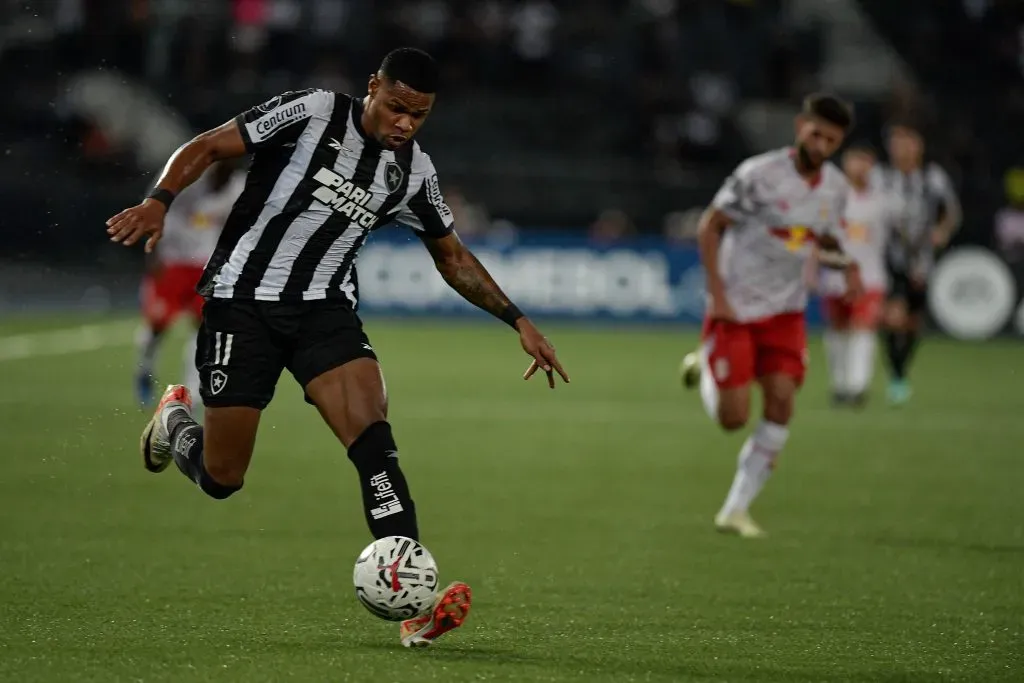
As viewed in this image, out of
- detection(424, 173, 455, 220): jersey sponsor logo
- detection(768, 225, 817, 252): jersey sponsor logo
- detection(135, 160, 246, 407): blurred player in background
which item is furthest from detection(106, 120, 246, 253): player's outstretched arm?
detection(135, 160, 246, 407): blurred player in background

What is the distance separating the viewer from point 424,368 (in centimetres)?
1853

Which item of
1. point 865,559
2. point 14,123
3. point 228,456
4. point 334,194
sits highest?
point 14,123

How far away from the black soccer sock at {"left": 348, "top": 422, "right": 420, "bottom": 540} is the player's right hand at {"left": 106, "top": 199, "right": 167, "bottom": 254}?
43.8 inches

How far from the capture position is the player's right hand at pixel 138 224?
561 cm

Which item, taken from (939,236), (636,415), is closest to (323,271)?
(636,415)

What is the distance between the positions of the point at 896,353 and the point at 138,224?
11960 millimetres

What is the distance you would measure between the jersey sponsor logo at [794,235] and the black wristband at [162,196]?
15.1ft

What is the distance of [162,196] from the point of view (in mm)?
5824

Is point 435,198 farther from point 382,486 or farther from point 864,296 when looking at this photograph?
point 864,296

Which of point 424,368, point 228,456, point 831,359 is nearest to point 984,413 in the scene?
point 831,359

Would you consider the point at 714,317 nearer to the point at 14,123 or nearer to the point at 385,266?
the point at 385,266

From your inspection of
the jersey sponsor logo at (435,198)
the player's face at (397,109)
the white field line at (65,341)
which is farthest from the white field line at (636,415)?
the player's face at (397,109)

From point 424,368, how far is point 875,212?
17.2ft

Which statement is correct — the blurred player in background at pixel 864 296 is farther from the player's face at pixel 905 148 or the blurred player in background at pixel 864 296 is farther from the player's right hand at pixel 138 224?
the player's right hand at pixel 138 224
